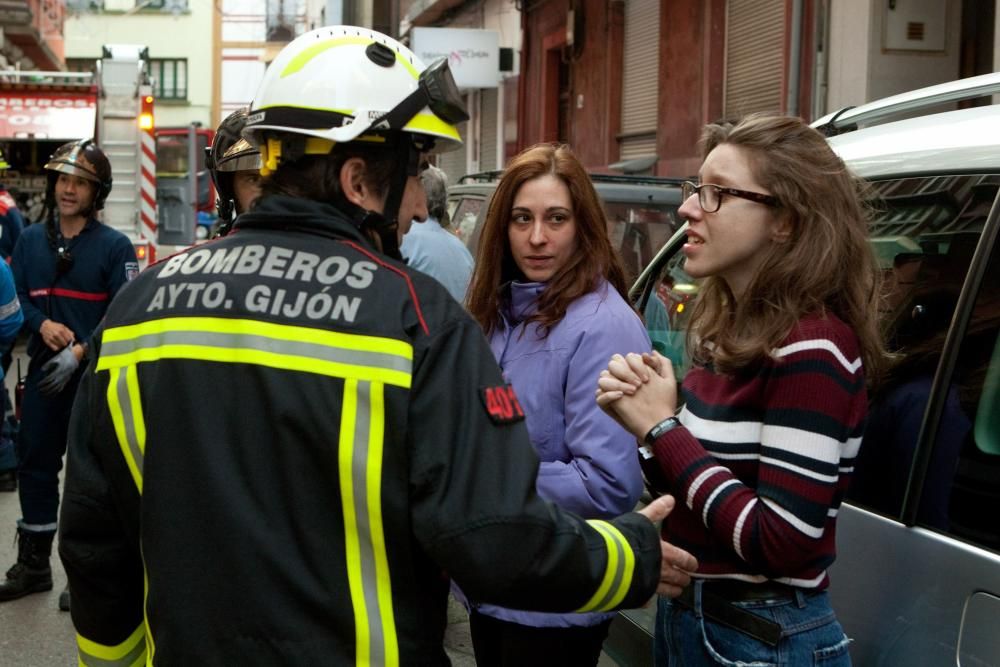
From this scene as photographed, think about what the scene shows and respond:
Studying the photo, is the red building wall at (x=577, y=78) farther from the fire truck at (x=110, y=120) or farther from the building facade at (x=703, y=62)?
the fire truck at (x=110, y=120)

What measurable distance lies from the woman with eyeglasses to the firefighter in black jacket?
0.27m

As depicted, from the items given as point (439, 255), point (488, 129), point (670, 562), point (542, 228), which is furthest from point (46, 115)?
point (670, 562)

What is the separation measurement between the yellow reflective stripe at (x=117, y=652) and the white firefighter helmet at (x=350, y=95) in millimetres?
789

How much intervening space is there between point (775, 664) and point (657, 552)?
0.38 m

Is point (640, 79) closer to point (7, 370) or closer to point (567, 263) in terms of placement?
point (7, 370)

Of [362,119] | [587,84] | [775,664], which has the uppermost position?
[587,84]

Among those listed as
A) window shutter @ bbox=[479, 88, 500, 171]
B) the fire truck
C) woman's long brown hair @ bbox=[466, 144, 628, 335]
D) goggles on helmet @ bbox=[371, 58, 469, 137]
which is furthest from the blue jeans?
window shutter @ bbox=[479, 88, 500, 171]

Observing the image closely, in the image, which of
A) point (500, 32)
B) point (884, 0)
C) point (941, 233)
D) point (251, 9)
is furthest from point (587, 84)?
point (251, 9)

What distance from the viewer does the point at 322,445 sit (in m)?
1.78

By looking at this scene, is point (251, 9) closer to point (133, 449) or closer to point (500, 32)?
point (500, 32)

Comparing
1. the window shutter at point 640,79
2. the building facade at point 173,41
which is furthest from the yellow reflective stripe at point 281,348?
the building facade at point 173,41

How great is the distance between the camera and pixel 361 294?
6.02 ft

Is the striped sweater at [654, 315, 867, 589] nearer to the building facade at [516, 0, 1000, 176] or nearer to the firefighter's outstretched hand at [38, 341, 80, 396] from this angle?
the firefighter's outstretched hand at [38, 341, 80, 396]

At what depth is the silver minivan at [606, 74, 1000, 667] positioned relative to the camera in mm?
2166
